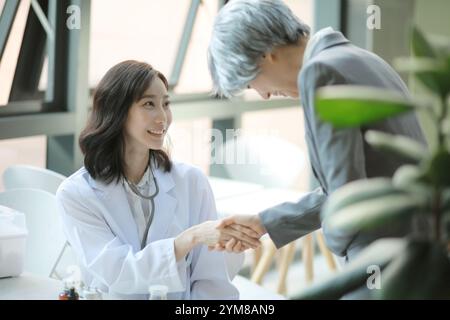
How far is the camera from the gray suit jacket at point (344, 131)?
1.58 meters

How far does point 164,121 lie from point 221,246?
17.2 inches

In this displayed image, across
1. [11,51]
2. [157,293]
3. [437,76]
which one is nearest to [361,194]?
[437,76]

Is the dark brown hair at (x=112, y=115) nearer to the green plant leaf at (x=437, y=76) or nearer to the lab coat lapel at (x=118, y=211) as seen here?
the lab coat lapel at (x=118, y=211)

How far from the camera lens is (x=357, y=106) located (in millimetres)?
908

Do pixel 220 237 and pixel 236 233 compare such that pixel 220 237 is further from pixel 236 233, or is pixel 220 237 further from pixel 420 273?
pixel 420 273

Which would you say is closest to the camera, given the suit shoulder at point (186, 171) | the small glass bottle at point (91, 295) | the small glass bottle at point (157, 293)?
the small glass bottle at point (157, 293)

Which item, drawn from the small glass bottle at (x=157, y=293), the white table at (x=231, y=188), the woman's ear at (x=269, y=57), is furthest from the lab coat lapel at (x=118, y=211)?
the white table at (x=231, y=188)

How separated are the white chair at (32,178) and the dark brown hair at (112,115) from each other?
59 cm

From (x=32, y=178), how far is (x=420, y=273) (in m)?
2.32

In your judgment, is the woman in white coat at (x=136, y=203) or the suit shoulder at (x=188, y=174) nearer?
the woman in white coat at (x=136, y=203)

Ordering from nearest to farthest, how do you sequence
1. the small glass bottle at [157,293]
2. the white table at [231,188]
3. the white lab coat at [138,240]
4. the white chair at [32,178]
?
the small glass bottle at [157,293] → the white lab coat at [138,240] → the white chair at [32,178] → the white table at [231,188]
